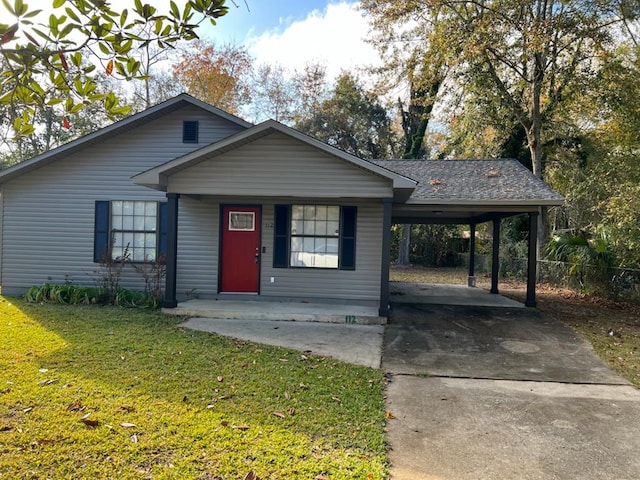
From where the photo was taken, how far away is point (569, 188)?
1639cm

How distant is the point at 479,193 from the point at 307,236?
3959 millimetres

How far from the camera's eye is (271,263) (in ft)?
30.5

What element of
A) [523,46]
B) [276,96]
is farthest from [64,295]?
[276,96]

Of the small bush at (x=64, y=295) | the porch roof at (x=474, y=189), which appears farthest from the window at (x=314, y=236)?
the small bush at (x=64, y=295)

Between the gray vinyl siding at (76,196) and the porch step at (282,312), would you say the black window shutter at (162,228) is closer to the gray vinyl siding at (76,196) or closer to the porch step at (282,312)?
the gray vinyl siding at (76,196)

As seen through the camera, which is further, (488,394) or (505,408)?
(488,394)

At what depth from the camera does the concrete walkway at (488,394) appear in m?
3.09

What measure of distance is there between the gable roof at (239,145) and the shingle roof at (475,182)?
6.18 ft

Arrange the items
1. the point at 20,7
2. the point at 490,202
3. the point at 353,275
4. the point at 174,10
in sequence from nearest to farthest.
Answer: the point at 20,7
the point at 174,10
the point at 490,202
the point at 353,275

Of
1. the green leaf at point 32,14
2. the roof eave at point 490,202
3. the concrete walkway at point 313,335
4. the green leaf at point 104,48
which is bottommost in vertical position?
the concrete walkway at point 313,335

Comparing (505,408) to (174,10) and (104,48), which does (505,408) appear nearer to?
Answer: (174,10)

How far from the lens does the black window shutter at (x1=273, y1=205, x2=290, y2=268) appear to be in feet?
30.3

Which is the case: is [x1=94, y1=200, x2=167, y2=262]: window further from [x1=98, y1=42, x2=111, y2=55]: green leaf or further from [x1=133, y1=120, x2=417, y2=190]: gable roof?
[x1=98, y1=42, x2=111, y2=55]: green leaf

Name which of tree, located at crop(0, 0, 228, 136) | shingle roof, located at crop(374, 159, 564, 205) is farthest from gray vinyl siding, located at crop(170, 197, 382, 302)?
tree, located at crop(0, 0, 228, 136)
